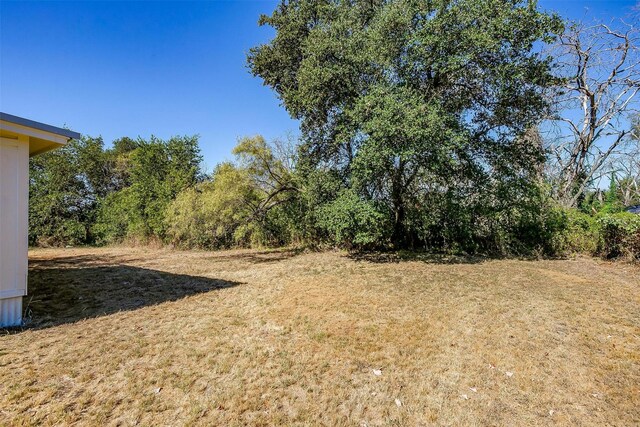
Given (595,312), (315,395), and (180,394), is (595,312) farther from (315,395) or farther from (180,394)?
(180,394)

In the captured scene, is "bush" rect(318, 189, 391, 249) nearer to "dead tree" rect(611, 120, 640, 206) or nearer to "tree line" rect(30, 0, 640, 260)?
"tree line" rect(30, 0, 640, 260)

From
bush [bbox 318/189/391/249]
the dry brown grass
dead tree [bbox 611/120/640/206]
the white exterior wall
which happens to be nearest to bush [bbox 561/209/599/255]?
the dry brown grass

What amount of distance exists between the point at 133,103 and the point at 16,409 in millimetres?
7910

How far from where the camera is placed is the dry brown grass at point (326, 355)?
2.13 m

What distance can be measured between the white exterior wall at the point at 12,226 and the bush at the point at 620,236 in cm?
1144

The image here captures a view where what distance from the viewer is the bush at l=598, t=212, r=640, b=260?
7.11 meters

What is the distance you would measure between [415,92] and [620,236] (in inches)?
250

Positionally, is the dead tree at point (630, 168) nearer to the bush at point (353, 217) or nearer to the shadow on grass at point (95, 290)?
the bush at point (353, 217)

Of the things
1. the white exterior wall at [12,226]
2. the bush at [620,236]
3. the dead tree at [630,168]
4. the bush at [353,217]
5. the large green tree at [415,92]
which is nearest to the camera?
the white exterior wall at [12,226]

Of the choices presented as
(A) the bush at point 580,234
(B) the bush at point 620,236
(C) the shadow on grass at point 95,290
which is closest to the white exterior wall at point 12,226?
(C) the shadow on grass at point 95,290

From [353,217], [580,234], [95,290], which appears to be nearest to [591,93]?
[580,234]

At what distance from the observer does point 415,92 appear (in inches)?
295

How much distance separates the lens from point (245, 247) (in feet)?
40.0

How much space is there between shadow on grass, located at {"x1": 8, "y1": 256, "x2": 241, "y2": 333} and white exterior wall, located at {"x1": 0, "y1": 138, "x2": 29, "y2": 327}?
326mm
